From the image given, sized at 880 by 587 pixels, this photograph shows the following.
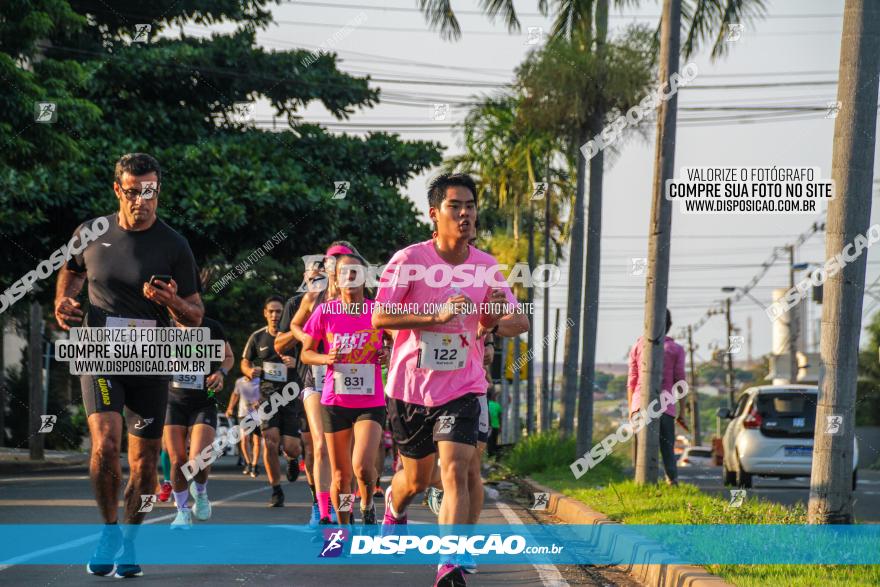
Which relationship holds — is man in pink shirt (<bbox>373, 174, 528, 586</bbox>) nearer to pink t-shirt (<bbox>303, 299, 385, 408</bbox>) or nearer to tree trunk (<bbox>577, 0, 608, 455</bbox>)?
pink t-shirt (<bbox>303, 299, 385, 408</bbox>)

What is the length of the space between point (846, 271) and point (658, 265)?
16.6 ft

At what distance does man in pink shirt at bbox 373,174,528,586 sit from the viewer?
764 cm

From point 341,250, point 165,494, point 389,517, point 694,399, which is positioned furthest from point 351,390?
point 694,399

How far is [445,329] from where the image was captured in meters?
7.77

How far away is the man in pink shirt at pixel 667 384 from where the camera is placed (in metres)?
15.8

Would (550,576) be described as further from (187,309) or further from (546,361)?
(546,361)

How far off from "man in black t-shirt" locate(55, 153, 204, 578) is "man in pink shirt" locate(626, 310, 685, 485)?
26.4ft

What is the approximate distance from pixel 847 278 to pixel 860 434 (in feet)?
136

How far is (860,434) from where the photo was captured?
49.6 meters

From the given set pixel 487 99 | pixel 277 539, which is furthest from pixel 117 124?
pixel 277 539

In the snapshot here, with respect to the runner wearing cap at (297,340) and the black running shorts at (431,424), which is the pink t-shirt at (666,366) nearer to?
the runner wearing cap at (297,340)

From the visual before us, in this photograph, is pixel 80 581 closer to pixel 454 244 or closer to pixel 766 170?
pixel 454 244

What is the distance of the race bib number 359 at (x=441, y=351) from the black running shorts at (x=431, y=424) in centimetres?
19

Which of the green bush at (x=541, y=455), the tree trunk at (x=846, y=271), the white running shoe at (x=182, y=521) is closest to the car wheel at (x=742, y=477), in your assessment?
the green bush at (x=541, y=455)
